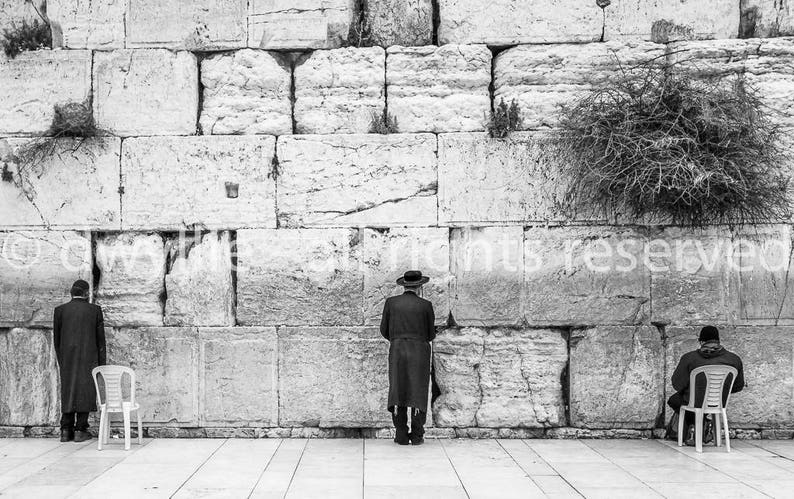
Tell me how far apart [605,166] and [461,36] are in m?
1.84

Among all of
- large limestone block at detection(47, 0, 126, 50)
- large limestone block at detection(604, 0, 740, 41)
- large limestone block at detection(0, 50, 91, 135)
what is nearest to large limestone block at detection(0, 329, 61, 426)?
large limestone block at detection(0, 50, 91, 135)

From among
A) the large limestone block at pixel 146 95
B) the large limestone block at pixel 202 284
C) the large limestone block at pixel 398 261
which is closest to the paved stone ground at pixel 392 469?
the large limestone block at pixel 202 284

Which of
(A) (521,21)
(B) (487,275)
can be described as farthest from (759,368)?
(A) (521,21)

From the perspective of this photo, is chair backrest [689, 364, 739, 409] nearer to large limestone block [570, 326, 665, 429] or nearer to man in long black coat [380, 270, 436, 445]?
large limestone block [570, 326, 665, 429]

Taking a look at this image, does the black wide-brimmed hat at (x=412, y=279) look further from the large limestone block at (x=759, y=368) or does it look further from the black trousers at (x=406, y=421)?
the large limestone block at (x=759, y=368)

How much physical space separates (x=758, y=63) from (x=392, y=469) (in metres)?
4.92

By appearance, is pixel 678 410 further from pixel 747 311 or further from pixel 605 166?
pixel 605 166

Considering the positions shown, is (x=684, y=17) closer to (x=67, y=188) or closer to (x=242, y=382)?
(x=242, y=382)

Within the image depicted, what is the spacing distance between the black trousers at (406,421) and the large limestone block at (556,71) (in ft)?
9.15

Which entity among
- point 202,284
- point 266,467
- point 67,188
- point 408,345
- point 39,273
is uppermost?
point 67,188

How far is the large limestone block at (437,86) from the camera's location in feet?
22.7

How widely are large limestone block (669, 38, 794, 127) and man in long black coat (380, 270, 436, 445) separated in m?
3.26

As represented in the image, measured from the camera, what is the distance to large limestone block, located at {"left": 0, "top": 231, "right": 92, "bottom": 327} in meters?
6.82

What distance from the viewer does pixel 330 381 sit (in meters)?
6.73
